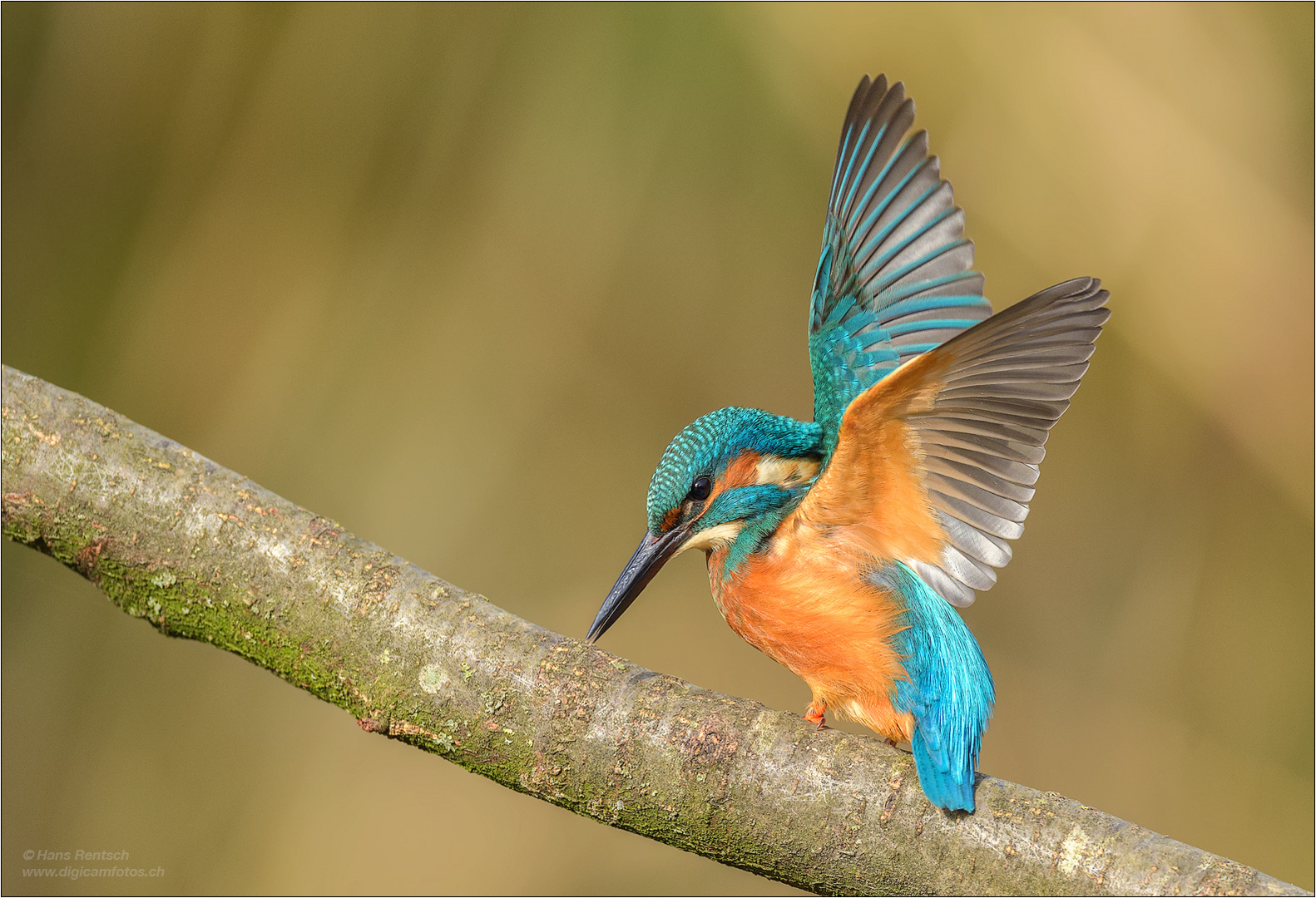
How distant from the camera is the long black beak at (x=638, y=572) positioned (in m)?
1.45

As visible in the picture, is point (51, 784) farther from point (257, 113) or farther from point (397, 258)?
point (257, 113)

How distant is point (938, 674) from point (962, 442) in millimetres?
336

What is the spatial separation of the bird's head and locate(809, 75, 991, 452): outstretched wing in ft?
0.74

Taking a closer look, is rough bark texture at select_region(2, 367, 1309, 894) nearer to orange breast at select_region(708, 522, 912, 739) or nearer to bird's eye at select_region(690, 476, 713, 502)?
orange breast at select_region(708, 522, 912, 739)

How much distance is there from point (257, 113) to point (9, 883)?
232 cm

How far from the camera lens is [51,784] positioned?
2.73m

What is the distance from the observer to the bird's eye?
1.47 meters

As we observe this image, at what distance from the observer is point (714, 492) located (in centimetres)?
148

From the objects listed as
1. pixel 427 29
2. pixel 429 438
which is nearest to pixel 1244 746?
pixel 429 438

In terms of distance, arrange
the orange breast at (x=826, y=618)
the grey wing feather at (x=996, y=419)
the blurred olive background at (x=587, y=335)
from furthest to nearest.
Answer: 1. the blurred olive background at (x=587, y=335)
2. the orange breast at (x=826, y=618)
3. the grey wing feather at (x=996, y=419)

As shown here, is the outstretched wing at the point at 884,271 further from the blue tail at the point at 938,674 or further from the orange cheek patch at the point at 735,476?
the blue tail at the point at 938,674

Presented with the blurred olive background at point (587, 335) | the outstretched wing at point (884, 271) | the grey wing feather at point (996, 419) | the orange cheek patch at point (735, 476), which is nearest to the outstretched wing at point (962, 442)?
the grey wing feather at point (996, 419)

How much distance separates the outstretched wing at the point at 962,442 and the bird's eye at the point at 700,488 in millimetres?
158

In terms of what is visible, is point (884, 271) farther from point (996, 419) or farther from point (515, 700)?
point (515, 700)
